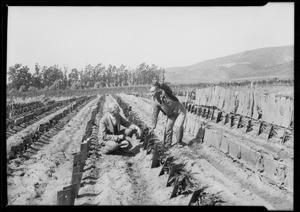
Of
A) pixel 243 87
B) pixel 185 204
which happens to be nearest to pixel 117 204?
pixel 185 204

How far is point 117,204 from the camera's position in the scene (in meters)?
5.03

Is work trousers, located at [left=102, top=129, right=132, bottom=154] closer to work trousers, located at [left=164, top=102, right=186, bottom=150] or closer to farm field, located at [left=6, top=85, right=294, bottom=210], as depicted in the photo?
farm field, located at [left=6, top=85, right=294, bottom=210]

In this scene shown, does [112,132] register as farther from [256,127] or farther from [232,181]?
[256,127]

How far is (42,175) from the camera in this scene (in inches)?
241

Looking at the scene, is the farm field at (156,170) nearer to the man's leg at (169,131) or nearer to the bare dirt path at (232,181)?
the bare dirt path at (232,181)

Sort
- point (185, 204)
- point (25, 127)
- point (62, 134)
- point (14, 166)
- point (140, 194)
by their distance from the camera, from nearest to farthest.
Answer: point (185, 204) → point (140, 194) → point (14, 166) → point (62, 134) → point (25, 127)

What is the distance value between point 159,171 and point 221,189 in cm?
135

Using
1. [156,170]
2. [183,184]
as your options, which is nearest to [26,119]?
[156,170]

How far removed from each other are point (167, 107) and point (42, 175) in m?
3.36

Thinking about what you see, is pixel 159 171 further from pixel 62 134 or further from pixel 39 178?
pixel 62 134

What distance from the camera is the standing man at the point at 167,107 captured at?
7250 millimetres

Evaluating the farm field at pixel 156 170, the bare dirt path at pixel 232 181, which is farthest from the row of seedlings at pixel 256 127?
the bare dirt path at pixel 232 181

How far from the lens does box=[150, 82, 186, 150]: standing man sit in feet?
23.8
